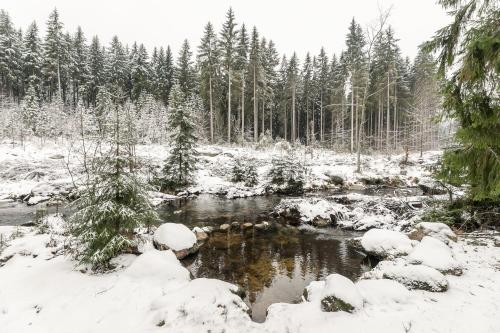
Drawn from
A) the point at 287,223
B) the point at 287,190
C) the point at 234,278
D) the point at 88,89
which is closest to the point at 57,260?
the point at 234,278

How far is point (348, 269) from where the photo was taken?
8.66 m

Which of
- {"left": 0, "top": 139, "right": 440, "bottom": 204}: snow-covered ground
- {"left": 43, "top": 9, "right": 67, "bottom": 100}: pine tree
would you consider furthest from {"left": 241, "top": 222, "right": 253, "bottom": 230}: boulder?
{"left": 43, "top": 9, "right": 67, "bottom": 100}: pine tree

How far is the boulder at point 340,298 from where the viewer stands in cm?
495

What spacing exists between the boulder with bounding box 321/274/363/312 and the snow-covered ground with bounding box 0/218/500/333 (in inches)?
0.9

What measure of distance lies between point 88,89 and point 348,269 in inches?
2111

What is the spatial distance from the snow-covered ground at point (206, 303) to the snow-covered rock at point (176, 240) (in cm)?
210

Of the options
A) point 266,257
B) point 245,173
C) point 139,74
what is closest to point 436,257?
point 266,257

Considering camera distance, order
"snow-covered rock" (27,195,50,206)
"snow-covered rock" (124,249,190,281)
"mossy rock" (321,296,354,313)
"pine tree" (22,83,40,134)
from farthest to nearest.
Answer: "pine tree" (22,83,40,134), "snow-covered rock" (27,195,50,206), "snow-covered rock" (124,249,190,281), "mossy rock" (321,296,354,313)

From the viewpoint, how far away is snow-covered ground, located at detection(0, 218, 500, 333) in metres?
4.64

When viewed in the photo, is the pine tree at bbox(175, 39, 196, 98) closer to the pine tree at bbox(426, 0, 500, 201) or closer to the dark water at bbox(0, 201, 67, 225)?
the dark water at bbox(0, 201, 67, 225)

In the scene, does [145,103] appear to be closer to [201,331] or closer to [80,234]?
Result: [80,234]

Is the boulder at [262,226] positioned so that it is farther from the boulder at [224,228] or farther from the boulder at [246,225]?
the boulder at [224,228]

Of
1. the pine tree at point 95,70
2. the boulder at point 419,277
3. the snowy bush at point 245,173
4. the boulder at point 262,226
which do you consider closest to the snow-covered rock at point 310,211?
the boulder at point 262,226

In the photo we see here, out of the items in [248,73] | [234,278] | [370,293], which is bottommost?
[234,278]
